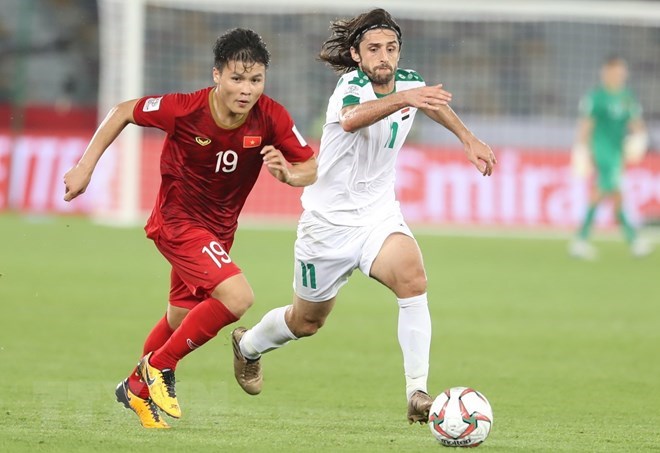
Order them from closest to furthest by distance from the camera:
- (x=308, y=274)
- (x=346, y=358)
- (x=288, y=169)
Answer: (x=288, y=169) < (x=308, y=274) < (x=346, y=358)

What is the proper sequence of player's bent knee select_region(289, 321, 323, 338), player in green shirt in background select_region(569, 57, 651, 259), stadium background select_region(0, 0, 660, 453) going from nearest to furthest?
stadium background select_region(0, 0, 660, 453) < player's bent knee select_region(289, 321, 323, 338) < player in green shirt in background select_region(569, 57, 651, 259)

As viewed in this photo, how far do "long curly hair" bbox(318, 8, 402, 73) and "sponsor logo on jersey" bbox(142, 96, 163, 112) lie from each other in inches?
43.9

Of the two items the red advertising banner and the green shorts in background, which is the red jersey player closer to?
the green shorts in background

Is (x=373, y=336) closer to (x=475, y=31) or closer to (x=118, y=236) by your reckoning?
(x=118, y=236)

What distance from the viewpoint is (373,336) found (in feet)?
36.3

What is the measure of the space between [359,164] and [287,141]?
540 millimetres

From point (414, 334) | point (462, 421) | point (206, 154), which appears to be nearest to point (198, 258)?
point (206, 154)

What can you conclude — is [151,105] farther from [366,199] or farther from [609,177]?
[609,177]

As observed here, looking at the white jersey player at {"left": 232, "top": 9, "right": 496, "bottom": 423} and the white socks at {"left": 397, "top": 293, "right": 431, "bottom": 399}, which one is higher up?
the white jersey player at {"left": 232, "top": 9, "right": 496, "bottom": 423}

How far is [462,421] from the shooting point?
6203mm

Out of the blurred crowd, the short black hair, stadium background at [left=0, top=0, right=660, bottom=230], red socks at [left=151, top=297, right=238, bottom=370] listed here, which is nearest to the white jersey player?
the short black hair

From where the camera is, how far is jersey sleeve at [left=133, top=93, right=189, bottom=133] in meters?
6.89

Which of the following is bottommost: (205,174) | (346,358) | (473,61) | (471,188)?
(346,358)

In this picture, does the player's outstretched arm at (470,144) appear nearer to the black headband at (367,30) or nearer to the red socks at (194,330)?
the black headband at (367,30)
